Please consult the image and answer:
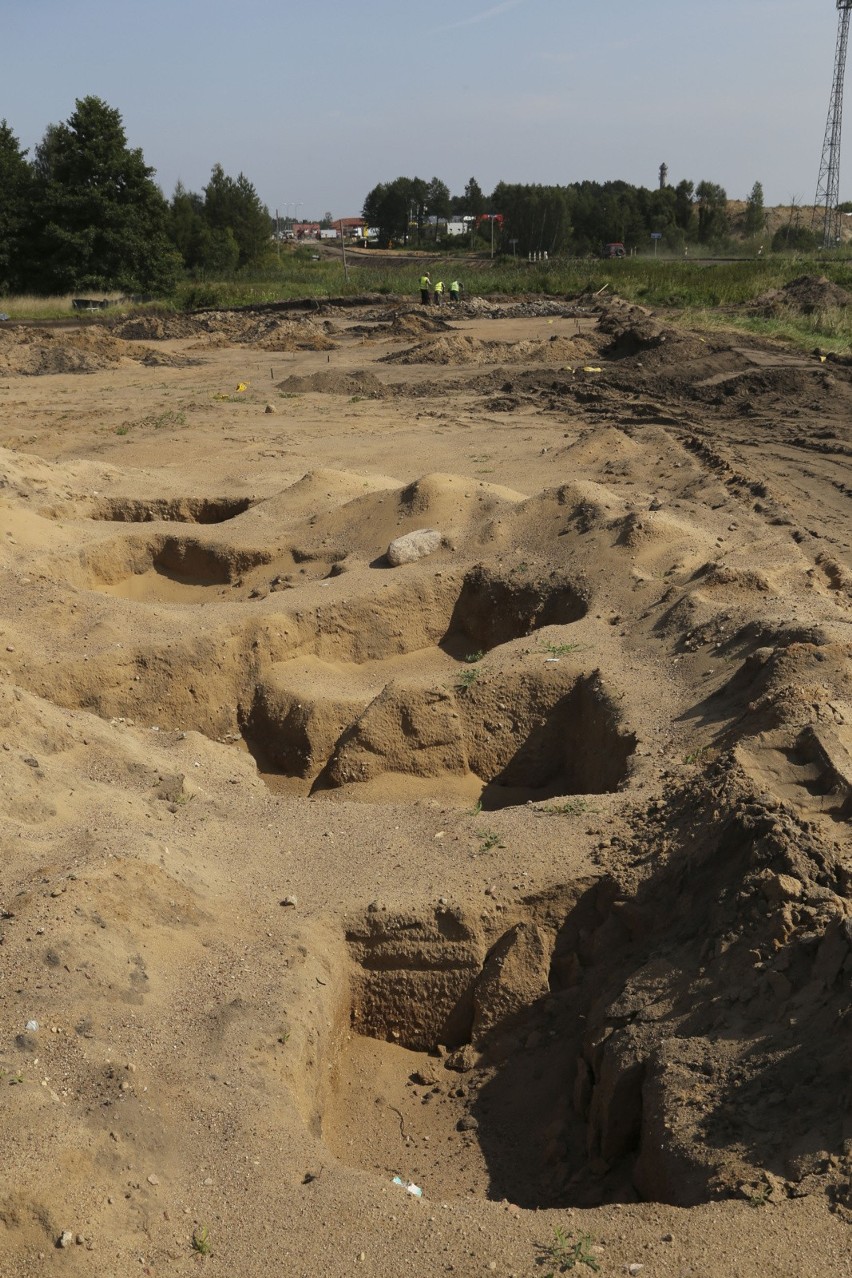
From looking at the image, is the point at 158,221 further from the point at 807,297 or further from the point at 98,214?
the point at 807,297

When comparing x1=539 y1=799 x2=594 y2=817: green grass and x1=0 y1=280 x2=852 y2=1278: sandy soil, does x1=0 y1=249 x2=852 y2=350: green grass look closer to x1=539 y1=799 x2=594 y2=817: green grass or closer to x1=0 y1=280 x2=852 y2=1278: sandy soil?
x1=0 y1=280 x2=852 y2=1278: sandy soil

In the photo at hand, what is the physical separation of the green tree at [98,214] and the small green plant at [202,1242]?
34.7 m

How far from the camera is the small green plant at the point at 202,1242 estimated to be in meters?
3.50

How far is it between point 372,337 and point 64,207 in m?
15.0

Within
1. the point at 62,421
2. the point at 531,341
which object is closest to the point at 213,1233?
the point at 62,421

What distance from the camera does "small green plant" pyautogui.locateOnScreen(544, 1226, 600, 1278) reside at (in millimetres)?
3314

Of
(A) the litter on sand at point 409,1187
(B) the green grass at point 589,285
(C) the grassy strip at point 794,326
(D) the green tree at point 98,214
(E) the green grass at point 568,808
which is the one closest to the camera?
(A) the litter on sand at point 409,1187

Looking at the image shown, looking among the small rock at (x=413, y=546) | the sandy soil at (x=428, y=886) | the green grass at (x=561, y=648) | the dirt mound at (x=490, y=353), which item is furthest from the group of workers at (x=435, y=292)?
the green grass at (x=561, y=648)

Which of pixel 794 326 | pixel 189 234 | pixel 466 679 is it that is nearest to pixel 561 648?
pixel 466 679

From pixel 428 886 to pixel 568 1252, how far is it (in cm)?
212

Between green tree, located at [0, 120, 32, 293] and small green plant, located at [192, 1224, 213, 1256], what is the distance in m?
36.0

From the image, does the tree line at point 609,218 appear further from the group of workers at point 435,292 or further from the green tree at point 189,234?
the group of workers at point 435,292

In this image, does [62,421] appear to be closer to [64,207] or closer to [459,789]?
[459,789]

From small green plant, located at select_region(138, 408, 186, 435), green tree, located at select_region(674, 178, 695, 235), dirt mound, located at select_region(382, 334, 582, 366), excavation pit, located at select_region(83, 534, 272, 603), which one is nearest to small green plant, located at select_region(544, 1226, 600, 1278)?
excavation pit, located at select_region(83, 534, 272, 603)
